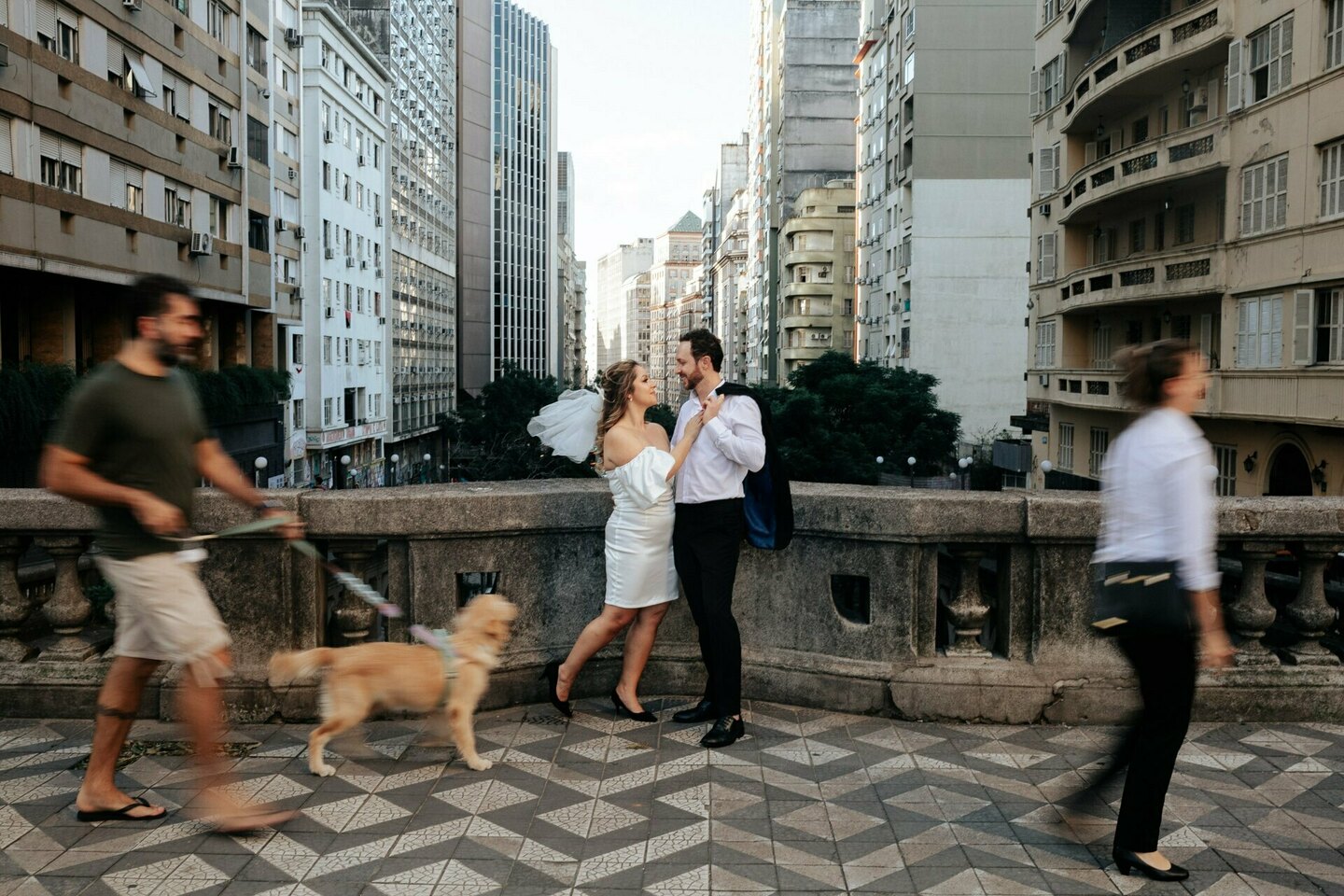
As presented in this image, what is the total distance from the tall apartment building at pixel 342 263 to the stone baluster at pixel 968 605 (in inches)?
2034

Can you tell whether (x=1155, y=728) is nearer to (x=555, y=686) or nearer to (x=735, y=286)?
(x=555, y=686)

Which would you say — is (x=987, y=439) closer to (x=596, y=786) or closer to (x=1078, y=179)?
(x=1078, y=179)

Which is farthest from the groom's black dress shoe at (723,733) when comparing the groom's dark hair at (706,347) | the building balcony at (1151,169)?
the building balcony at (1151,169)

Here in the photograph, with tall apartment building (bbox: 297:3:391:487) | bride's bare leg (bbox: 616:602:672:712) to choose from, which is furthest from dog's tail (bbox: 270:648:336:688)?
tall apartment building (bbox: 297:3:391:487)

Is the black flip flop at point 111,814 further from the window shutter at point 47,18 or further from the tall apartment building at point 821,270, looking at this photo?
the tall apartment building at point 821,270

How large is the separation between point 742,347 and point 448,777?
434 ft

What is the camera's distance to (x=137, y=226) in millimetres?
32844

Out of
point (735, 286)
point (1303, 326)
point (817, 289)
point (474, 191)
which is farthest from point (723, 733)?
point (735, 286)

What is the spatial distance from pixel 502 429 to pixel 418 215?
26.0 m

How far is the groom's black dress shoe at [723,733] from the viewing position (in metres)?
5.59

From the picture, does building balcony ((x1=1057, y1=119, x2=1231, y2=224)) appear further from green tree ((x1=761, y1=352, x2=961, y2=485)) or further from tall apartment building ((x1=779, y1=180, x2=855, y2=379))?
tall apartment building ((x1=779, y1=180, x2=855, y2=379))

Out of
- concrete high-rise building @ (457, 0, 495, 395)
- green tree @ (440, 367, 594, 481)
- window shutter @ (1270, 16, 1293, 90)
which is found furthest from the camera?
concrete high-rise building @ (457, 0, 495, 395)

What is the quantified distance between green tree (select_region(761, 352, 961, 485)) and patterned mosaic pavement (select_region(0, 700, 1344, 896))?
40.3 meters

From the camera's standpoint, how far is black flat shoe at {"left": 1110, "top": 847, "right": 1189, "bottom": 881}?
406 cm
